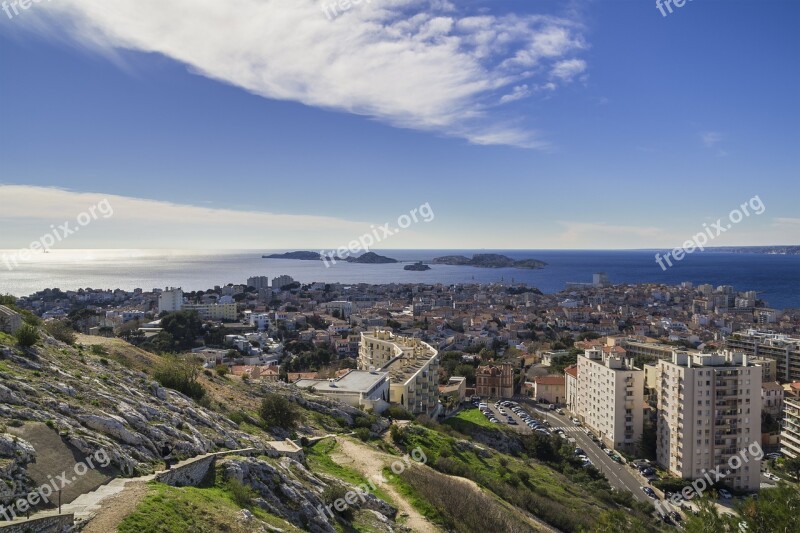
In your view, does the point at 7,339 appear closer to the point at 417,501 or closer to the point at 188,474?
the point at 188,474

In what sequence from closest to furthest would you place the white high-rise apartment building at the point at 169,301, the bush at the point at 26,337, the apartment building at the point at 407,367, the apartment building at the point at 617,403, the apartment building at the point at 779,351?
the bush at the point at 26,337
the apartment building at the point at 407,367
the apartment building at the point at 617,403
the apartment building at the point at 779,351
the white high-rise apartment building at the point at 169,301

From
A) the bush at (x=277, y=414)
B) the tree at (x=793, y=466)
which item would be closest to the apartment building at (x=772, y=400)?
the tree at (x=793, y=466)

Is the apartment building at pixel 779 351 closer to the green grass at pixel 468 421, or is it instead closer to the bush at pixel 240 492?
the green grass at pixel 468 421

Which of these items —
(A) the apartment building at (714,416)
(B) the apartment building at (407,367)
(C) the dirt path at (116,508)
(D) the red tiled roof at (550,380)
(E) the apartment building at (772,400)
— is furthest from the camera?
(D) the red tiled roof at (550,380)

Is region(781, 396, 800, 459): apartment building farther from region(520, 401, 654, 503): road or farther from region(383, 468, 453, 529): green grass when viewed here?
region(383, 468, 453, 529): green grass

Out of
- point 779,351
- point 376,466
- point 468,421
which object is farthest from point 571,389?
point 376,466

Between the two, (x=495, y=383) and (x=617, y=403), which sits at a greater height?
(x=617, y=403)

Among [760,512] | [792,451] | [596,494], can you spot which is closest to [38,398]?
[760,512]
